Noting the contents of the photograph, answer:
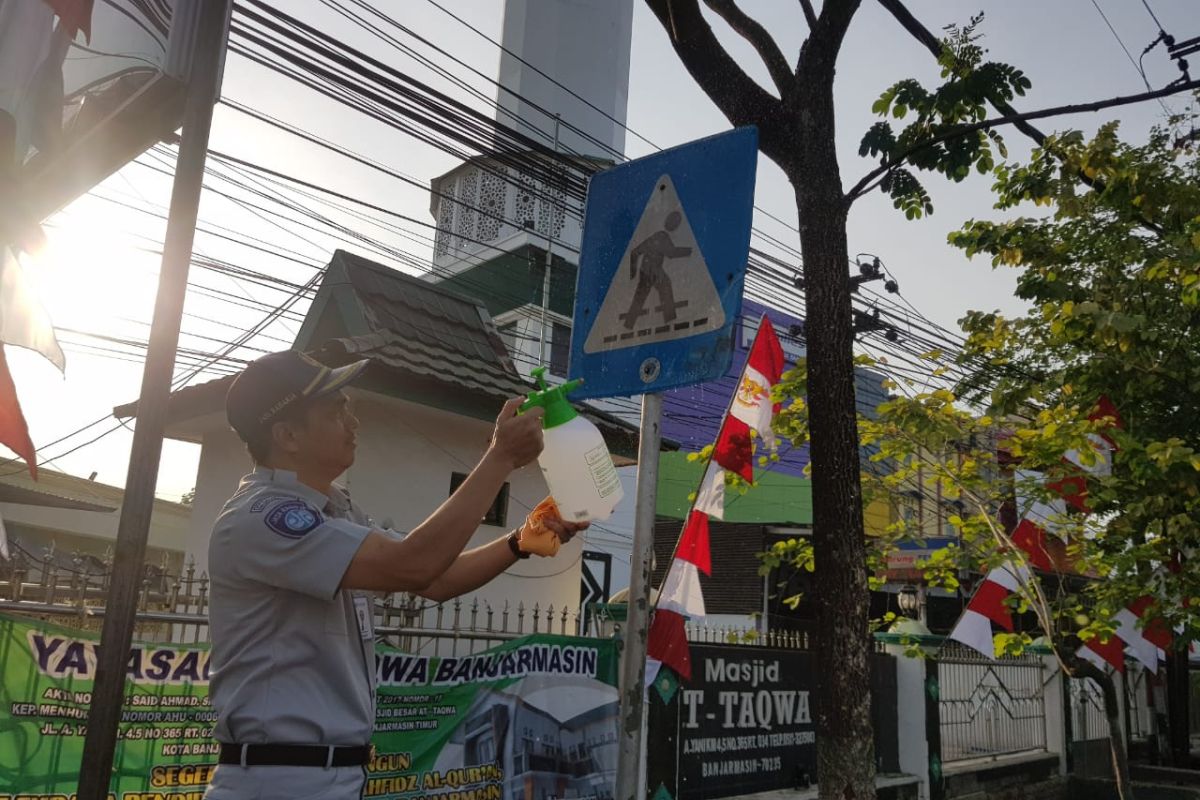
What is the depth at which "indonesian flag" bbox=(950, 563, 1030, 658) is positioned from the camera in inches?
322

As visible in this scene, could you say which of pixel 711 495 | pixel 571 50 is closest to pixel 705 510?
pixel 711 495

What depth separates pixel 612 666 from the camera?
662 cm

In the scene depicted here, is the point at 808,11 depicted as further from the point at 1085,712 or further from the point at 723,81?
the point at 1085,712

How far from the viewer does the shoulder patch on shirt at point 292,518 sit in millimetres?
2178

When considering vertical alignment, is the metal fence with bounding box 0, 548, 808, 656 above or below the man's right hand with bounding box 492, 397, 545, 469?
below

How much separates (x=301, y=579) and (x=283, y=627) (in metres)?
0.18

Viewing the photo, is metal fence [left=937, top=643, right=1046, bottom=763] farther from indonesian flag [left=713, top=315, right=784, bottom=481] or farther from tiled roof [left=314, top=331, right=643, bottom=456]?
indonesian flag [left=713, top=315, right=784, bottom=481]

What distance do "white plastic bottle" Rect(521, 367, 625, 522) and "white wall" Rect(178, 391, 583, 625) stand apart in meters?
6.55

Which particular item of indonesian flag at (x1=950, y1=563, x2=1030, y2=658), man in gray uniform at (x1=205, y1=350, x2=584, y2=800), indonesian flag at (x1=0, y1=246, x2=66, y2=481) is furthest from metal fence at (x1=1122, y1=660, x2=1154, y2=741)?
indonesian flag at (x1=0, y1=246, x2=66, y2=481)

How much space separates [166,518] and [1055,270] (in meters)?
30.1

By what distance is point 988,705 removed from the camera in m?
12.0

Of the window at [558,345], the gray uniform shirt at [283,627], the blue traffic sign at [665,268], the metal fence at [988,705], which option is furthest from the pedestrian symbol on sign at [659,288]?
the window at [558,345]

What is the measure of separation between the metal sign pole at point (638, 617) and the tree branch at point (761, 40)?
120 inches

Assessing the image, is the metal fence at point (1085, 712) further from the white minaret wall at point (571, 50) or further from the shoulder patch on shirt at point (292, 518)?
the white minaret wall at point (571, 50)
